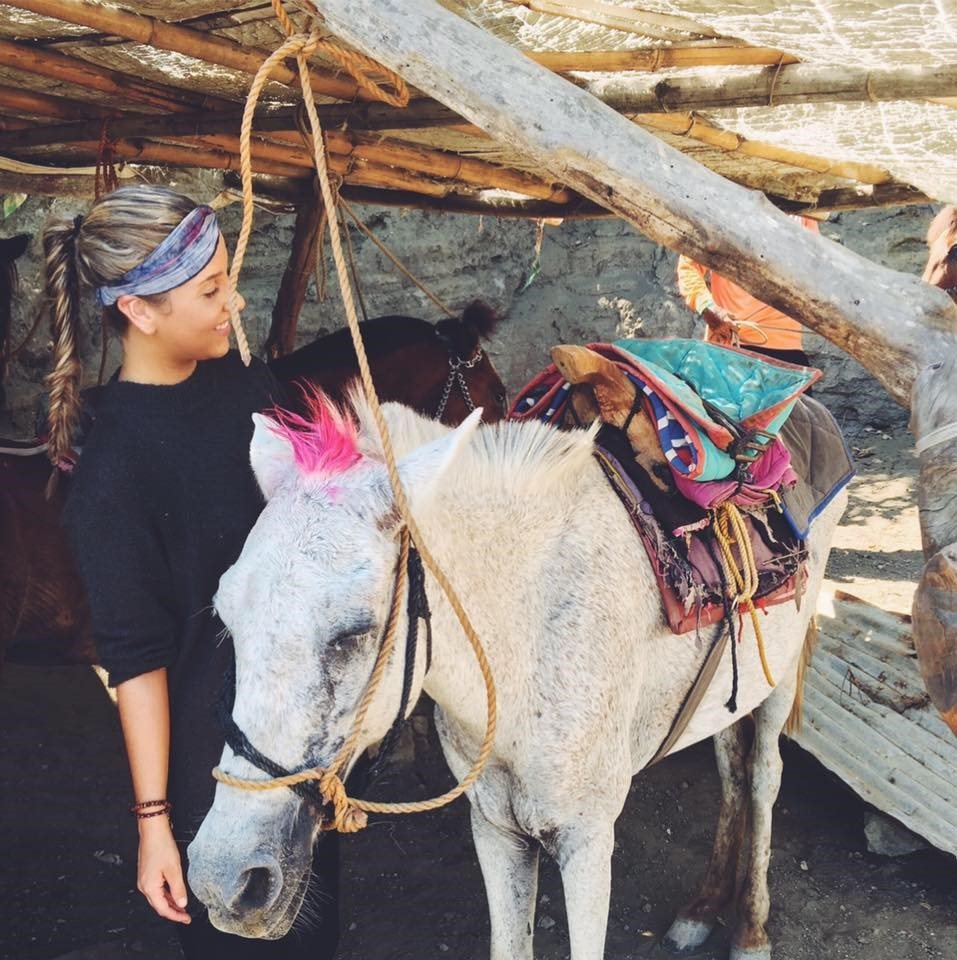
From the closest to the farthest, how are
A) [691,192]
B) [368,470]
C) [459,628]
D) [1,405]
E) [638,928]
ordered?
[691,192], [368,470], [459,628], [638,928], [1,405]

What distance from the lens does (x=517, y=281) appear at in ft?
25.5

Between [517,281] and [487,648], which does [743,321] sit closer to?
[517,281]

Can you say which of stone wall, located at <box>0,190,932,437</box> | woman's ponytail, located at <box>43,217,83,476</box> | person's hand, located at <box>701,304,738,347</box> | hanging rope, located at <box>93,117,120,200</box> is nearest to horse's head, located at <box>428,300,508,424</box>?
person's hand, located at <box>701,304,738,347</box>

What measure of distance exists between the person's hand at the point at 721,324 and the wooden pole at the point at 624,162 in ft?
10.8

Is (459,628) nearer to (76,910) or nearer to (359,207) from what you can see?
(76,910)

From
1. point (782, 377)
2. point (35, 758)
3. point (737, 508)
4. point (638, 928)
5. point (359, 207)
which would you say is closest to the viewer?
point (737, 508)

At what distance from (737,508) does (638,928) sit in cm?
181

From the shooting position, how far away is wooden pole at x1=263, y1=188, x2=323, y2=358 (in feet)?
16.0

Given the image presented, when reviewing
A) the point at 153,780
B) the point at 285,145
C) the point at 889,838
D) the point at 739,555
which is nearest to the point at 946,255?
the point at 889,838

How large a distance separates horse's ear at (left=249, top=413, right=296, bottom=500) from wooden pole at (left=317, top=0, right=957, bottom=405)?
2.44 ft

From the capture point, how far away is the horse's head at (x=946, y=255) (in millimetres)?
4730

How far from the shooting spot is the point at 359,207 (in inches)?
271

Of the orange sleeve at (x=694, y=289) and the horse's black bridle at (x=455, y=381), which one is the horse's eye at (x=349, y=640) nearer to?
the horse's black bridle at (x=455, y=381)

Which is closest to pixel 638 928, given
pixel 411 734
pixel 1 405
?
pixel 411 734
